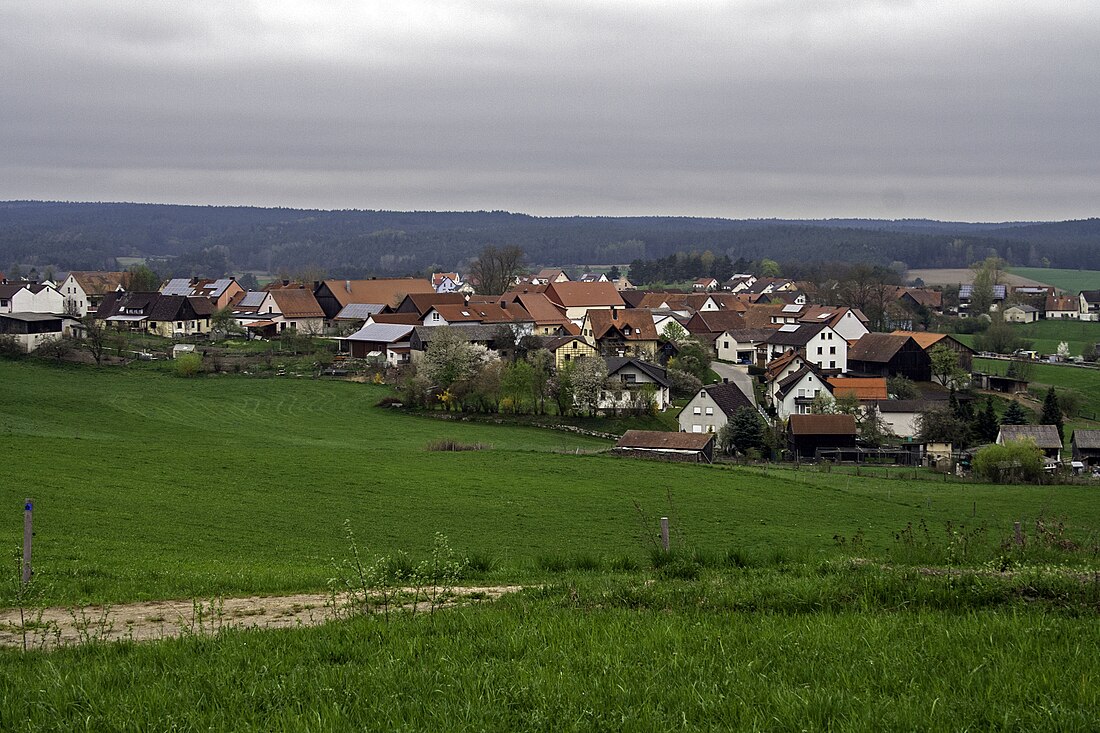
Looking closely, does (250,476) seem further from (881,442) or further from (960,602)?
(881,442)

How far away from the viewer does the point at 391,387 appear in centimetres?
6278

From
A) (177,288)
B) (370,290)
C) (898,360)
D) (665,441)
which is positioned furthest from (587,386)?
(177,288)

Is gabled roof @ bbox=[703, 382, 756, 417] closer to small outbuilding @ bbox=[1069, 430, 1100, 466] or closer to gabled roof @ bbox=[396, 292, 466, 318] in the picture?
small outbuilding @ bbox=[1069, 430, 1100, 466]

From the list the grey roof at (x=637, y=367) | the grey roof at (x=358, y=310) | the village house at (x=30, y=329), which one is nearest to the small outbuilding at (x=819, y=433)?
the grey roof at (x=637, y=367)

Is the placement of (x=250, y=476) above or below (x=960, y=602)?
below

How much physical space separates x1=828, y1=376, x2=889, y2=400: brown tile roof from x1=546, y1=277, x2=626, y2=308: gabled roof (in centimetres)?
4437

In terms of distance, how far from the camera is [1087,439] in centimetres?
4612

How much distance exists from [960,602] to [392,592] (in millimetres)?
5016

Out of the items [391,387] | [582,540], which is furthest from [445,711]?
[391,387]

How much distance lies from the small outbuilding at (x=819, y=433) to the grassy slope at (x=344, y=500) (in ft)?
29.0

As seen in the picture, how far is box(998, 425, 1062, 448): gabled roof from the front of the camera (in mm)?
46000

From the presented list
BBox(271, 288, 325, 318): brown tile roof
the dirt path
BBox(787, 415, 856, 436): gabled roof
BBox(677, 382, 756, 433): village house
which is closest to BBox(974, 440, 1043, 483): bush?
BBox(787, 415, 856, 436): gabled roof

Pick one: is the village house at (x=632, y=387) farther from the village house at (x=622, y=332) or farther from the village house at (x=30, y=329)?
the village house at (x=30, y=329)

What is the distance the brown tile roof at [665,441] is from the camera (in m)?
44.2
